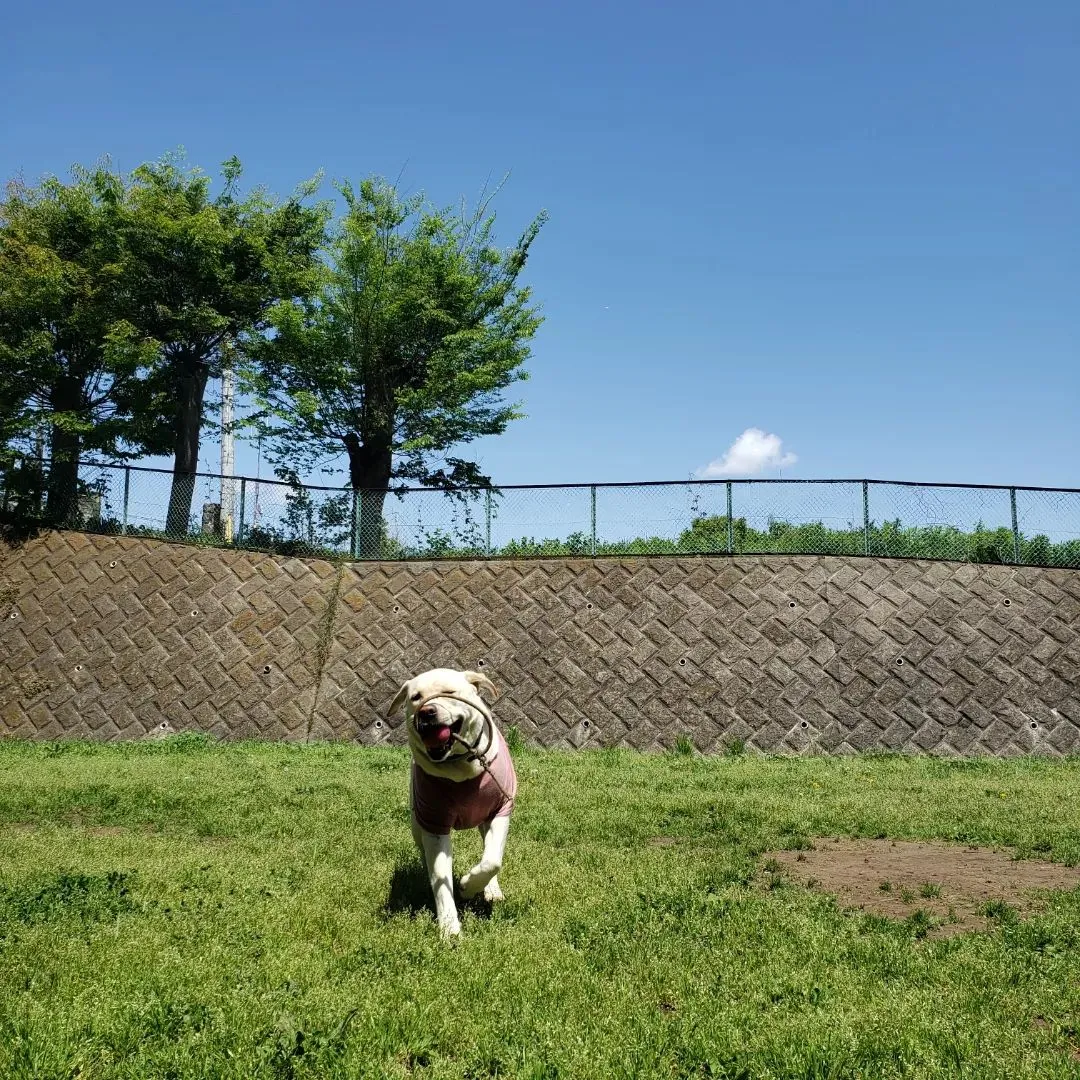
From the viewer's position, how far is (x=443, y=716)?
522cm

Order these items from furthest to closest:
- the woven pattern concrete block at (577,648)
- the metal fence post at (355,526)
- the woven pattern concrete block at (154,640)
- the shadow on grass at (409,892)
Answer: the metal fence post at (355,526)
the woven pattern concrete block at (154,640)
the woven pattern concrete block at (577,648)
the shadow on grass at (409,892)

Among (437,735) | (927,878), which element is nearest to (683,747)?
(927,878)

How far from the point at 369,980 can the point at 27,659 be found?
1683 centimetres

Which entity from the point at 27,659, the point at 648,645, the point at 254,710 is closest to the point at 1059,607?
the point at 648,645

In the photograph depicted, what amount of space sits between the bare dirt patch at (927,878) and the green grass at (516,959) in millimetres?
210

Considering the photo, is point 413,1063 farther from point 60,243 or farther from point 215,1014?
point 60,243

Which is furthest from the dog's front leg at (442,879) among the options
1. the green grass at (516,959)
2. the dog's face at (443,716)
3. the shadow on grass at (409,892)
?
the dog's face at (443,716)

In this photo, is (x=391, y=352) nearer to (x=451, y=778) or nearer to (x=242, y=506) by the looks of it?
(x=242, y=506)

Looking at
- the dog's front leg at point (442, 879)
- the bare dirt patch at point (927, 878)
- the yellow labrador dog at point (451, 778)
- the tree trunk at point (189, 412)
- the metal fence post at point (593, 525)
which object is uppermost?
the tree trunk at point (189, 412)

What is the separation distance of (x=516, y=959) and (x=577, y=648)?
44.3 ft

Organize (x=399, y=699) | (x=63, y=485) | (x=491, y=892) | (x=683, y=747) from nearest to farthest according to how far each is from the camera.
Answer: (x=399, y=699) → (x=491, y=892) → (x=683, y=747) → (x=63, y=485)

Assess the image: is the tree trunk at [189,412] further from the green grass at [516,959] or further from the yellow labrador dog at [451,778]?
the yellow labrador dog at [451,778]

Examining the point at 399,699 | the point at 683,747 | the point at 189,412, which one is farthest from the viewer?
the point at 189,412

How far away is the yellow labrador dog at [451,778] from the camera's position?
532 cm
